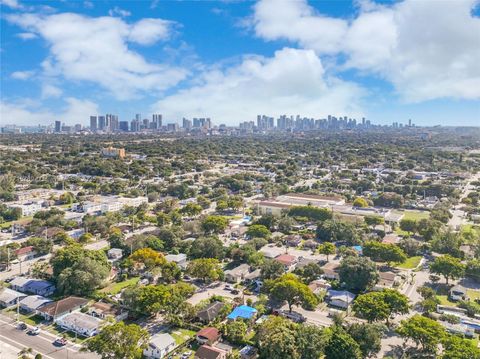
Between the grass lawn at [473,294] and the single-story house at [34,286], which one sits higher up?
the grass lawn at [473,294]

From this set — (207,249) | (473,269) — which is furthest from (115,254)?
(473,269)

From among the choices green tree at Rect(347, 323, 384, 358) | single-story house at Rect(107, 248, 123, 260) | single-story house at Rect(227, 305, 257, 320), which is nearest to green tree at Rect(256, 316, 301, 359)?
green tree at Rect(347, 323, 384, 358)

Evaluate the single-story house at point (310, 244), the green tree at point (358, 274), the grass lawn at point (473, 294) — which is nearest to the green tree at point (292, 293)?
the green tree at point (358, 274)

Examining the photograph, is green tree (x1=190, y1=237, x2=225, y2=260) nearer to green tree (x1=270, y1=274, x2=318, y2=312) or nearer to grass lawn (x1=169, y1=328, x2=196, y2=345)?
green tree (x1=270, y1=274, x2=318, y2=312)

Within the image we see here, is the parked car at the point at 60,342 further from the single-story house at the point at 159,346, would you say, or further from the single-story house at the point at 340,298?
the single-story house at the point at 340,298

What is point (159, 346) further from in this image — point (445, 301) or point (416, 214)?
point (416, 214)

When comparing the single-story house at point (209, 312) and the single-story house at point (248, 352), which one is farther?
the single-story house at point (209, 312)
